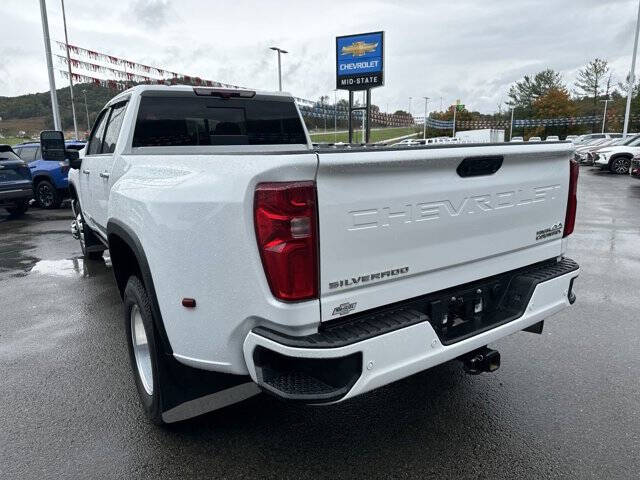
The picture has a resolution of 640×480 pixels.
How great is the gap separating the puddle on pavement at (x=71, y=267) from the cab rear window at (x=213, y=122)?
3097 mm

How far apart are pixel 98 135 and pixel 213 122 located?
168cm

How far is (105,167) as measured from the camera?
14.4 feet

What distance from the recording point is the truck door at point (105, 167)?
436 centimetres

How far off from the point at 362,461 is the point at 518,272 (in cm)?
142

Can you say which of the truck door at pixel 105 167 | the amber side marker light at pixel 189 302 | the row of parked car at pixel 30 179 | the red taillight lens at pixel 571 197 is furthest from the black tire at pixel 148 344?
the row of parked car at pixel 30 179

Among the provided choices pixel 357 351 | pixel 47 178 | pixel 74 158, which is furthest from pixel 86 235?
pixel 47 178

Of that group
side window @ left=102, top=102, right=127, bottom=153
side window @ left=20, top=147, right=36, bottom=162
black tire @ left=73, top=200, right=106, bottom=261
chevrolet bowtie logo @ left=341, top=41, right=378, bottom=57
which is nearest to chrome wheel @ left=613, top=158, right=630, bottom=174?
chevrolet bowtie logo @ left=341, top=41, right=378, bottom=57

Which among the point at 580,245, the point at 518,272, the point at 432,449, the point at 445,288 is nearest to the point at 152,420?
the point at 432,449

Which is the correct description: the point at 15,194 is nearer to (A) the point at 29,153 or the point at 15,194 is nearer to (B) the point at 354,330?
(A) the point at 29,153

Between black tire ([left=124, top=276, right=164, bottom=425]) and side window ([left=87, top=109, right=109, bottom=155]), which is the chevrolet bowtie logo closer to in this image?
side window ([left=87, top=109, right=109, bottom=155])

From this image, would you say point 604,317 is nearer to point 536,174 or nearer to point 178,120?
point 536,174

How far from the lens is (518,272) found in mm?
2922

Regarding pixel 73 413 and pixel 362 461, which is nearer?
pixel 362 461

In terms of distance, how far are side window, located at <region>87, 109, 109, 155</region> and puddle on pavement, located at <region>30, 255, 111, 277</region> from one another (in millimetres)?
1820
